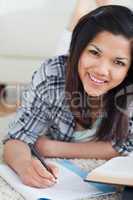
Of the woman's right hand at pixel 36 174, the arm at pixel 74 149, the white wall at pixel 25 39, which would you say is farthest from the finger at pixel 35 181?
the white wall at pixel 25 39

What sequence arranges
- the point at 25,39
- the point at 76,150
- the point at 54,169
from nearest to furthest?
the point at 54,169 < the point at 76,150 < the point at 25,39

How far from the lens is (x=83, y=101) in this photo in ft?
3.33

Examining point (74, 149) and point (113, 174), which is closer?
point (113, 174)

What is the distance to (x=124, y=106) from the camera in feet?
3.22

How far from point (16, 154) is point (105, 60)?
10.8 inches

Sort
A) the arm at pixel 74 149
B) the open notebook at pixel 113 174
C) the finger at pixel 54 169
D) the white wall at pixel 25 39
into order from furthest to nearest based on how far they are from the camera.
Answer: the white wall at pixel 25 39, the arm at pixel 74 149, the finger at pixel 54 169, the open notebook at pixel 113 174

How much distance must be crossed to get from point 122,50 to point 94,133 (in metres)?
0.25

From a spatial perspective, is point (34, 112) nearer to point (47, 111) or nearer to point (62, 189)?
point (47, 111)

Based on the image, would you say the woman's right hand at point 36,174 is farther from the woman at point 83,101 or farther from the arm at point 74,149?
the arm at point 74,149

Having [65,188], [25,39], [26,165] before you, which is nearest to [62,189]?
[65,188]

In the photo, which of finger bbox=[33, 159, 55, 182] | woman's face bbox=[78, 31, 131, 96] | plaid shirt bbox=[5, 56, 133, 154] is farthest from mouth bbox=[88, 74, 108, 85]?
finger bbox=[33, 159, 55, 182]

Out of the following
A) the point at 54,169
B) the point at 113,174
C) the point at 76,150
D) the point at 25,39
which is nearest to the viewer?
the point at 113,174

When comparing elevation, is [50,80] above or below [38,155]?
above

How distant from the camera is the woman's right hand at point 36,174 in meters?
0.75
